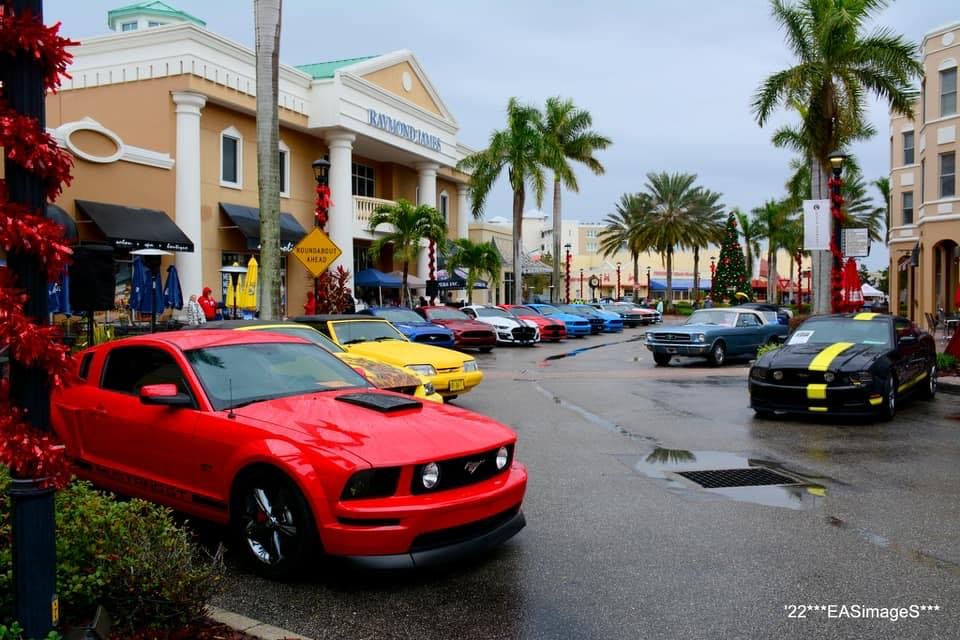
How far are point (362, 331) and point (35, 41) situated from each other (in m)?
9.80

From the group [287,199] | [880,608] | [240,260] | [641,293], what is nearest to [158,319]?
[240,260]

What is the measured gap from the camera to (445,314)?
1025 inches

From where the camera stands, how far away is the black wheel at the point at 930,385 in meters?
13.5

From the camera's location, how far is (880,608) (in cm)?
455

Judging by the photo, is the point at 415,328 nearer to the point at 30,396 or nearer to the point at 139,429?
the point at 139,429

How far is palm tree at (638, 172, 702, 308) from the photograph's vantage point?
2437 inches

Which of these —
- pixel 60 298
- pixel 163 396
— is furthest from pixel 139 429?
pixel 60 298

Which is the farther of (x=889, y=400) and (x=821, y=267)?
(x=821, y=267)

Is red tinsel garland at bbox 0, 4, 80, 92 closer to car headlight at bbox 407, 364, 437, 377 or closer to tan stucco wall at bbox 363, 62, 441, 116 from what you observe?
car headlight at bbox 407, 364, 437, 377

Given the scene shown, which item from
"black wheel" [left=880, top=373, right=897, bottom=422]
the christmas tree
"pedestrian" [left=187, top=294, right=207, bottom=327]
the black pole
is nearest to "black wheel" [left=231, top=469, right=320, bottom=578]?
the black pole

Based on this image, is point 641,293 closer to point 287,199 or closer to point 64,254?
point 287,199

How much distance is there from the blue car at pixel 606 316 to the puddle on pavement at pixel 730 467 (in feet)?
96.7

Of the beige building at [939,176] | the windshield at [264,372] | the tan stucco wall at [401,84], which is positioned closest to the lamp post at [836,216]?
the beige building at [939,176]

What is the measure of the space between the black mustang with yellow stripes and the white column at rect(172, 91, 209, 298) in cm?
1973
